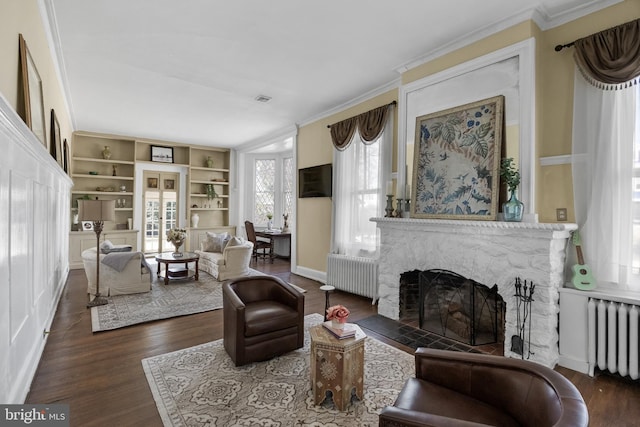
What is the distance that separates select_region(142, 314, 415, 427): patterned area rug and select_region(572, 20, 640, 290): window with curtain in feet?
6.15

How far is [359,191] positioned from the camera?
4840mm

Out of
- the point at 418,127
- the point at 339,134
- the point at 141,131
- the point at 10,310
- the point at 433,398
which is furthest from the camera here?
the point at 141,131

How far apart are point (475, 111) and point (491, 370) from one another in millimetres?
2513

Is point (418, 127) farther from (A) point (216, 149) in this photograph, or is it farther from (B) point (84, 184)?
(B) point (84, 184)

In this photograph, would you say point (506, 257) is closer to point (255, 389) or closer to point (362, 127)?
point (255, 389)

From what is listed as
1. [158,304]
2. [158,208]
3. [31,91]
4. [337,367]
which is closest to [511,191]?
[337,367]

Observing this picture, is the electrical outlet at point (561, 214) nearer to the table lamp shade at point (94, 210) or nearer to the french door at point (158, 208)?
the table lamp shade at point (94, 210)

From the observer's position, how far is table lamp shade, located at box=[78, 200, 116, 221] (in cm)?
414

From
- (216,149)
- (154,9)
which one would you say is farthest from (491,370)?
(216,149)

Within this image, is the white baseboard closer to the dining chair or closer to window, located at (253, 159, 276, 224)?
the dining chair

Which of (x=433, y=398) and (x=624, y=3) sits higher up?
(x=624, y=3)

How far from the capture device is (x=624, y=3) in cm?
253

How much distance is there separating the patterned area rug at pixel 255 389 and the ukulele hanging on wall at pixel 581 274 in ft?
5.13

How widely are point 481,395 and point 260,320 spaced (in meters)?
1.75
